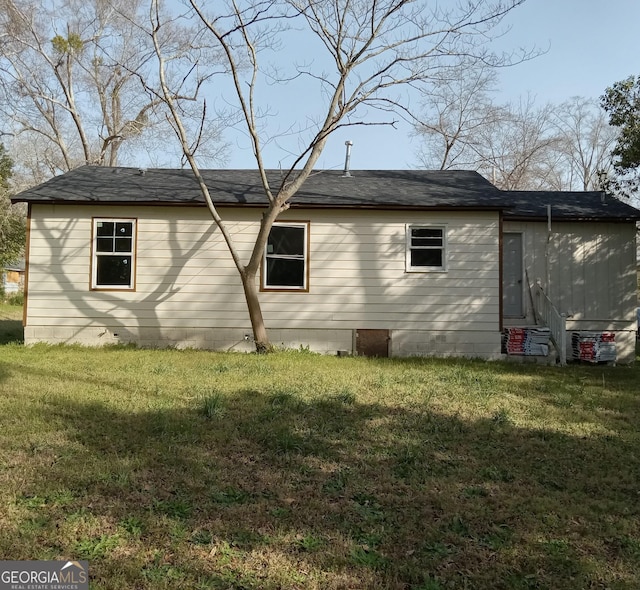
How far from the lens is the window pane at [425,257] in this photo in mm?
10570

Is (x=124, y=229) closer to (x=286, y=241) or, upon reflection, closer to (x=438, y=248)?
(x=286, y=241)

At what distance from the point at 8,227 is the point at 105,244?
12568mm

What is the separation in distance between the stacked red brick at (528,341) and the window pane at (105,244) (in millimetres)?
8148

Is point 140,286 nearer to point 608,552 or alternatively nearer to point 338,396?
point 338,396

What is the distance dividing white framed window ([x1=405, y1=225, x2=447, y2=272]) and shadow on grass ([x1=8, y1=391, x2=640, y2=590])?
18.1 feet

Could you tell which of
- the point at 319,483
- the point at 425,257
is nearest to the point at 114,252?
the point at 425,257

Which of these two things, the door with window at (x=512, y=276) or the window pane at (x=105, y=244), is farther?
the door with window at (x=512, y=276)

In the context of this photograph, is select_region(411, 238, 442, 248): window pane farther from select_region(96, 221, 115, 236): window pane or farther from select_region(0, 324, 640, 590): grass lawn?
select_region(96, 221, 115, 236): window pane

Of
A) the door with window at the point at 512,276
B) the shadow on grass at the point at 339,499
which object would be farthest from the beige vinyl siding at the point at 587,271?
the shadow on grass at the point at 339,499

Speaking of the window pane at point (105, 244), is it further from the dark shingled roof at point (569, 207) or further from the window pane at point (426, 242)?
the dark shingled roof at point (569, 207)

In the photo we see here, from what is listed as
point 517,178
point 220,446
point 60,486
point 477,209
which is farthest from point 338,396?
point 517,178

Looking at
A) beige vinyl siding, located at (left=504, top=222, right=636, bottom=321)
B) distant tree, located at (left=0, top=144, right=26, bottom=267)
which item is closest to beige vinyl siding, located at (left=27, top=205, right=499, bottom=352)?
beige vinyl siding, located at (left=504, top=222, right=636, bottom=321)

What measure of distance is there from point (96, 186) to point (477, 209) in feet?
25.8

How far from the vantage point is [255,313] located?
31.7ft
